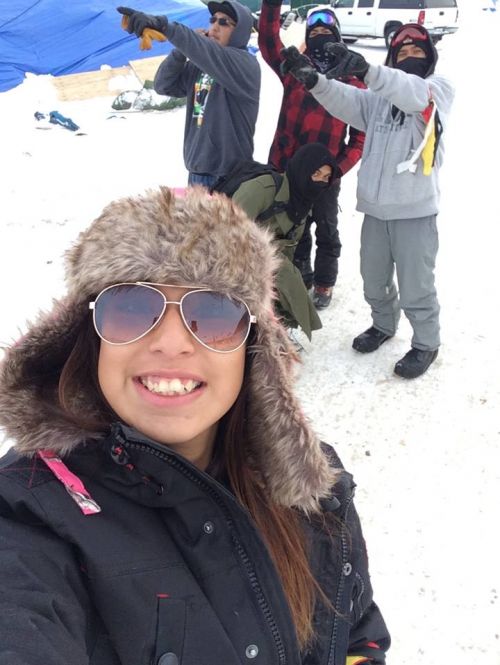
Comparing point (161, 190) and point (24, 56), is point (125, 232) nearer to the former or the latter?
point (161, 190)

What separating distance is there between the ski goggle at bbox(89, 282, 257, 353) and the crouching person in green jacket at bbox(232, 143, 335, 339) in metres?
1.96

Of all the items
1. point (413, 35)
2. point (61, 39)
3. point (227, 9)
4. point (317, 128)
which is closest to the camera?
point (413, 35)

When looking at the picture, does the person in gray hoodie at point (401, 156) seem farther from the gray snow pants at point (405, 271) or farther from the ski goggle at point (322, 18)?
the ski goggle at point (322, 18)

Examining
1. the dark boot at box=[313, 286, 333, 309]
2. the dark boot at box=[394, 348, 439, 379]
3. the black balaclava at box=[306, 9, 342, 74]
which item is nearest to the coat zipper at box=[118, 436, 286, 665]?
the dark boot at box=[394, 348, 439, 379]

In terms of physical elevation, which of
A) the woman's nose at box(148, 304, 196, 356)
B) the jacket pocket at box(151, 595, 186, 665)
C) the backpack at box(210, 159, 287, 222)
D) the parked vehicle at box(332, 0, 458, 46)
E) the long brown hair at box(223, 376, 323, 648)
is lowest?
the long brown hair at box(223, 376, 323, 648)

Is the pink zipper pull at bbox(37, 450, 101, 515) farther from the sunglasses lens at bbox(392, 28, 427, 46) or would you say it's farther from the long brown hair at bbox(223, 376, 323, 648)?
the sunglasses lens at bbox(392, 28, 427, 46)

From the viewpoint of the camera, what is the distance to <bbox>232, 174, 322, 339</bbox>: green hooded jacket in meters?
3.20

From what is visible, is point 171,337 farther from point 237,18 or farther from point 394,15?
point 394,15

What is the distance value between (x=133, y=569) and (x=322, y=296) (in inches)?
138

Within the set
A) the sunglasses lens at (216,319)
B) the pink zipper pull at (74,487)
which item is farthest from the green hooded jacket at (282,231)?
the pink zipper pull at (74,487)

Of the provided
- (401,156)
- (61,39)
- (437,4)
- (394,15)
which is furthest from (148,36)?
(437,4)

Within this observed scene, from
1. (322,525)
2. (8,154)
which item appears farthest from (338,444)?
(8,154)

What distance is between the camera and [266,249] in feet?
4.69

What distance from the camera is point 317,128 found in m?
3.86
